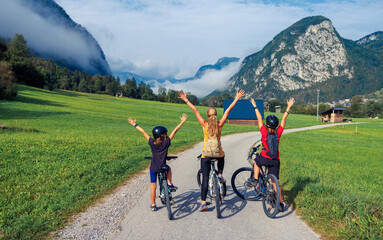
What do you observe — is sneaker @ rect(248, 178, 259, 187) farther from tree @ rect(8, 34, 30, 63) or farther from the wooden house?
tree @ rect(8, 34, 30, 63)

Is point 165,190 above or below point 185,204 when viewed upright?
above

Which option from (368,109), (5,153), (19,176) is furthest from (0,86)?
(368,109)

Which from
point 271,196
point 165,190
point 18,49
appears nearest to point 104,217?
point 165,190

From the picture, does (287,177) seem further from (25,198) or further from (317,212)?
(25,198)

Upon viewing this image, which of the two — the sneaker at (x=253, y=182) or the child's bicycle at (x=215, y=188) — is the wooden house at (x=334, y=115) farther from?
the child's bicycle at (x=215, y=188)

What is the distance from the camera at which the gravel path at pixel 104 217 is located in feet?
15.9

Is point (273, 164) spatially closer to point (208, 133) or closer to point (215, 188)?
point (215, 188)

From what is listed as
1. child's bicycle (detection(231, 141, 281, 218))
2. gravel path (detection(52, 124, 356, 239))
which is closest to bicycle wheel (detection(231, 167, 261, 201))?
child's bicycle (detection(231, 141, 281, 218))

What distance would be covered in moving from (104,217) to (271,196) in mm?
4069

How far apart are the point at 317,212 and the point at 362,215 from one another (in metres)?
0.96

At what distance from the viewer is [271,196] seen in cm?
576

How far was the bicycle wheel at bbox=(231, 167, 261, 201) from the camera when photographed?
6887 mm

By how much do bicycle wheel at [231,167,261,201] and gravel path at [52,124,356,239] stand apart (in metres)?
2.93

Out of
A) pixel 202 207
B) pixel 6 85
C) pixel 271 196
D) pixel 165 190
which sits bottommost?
pixel 202 207
